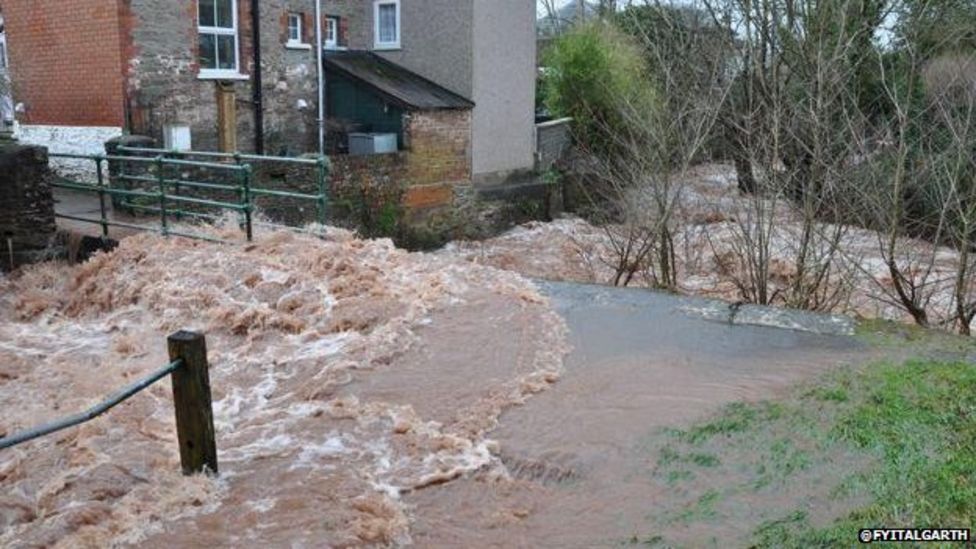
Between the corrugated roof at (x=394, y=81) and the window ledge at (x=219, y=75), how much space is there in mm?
2917

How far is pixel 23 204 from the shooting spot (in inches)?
439

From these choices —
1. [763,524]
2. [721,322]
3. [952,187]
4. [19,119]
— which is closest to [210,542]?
[763,524]

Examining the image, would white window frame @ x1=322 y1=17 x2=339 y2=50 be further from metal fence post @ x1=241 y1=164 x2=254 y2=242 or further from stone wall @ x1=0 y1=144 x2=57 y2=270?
metal fence post @ x1=241 y1=164 x2=254 y2=242

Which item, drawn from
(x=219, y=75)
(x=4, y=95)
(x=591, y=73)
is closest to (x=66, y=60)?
(x=219, y=75)

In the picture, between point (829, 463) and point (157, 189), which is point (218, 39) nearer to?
point (157, 189)

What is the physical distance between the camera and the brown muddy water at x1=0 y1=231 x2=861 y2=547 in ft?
16.3

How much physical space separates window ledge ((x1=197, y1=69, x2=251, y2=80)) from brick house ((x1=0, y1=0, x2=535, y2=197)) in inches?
1.1

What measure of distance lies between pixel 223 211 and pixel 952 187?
984 cm

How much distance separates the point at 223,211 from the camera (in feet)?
44.3

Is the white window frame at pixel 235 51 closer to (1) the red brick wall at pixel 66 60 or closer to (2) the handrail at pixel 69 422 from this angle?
(1) the red brick wall at pixel 66 60

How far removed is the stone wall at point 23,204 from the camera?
36.0 ft

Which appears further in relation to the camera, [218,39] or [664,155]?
[218,39]

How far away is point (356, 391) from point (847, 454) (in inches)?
140

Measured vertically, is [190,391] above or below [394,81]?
Answer: below
